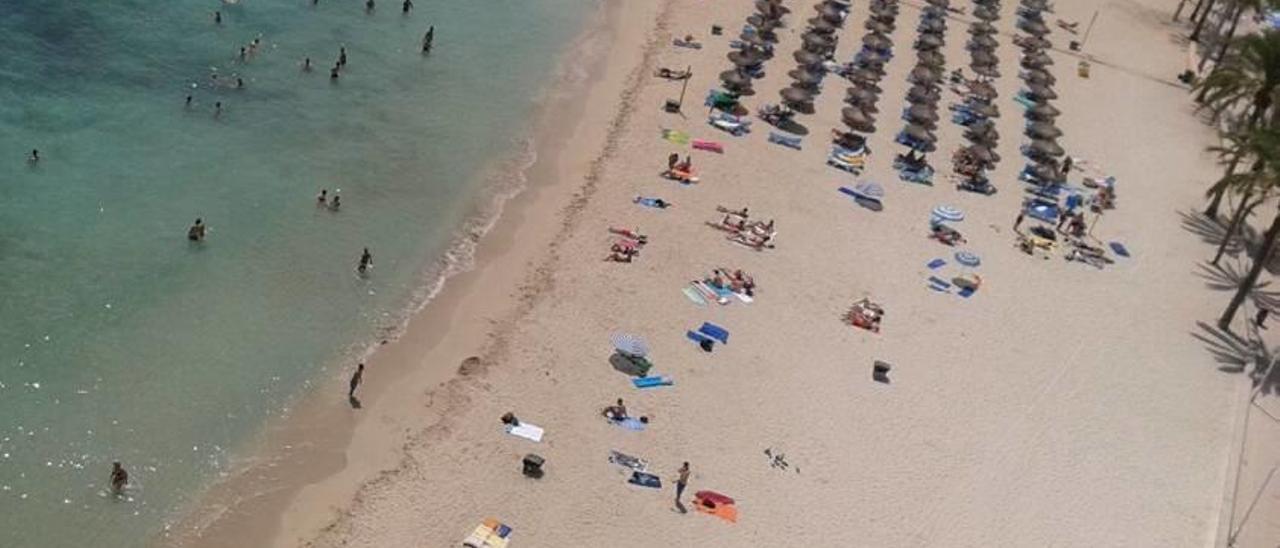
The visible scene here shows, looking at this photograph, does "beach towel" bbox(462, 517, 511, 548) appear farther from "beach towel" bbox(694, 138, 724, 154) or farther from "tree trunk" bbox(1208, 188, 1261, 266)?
"tree trunk" bbox(1208, 188, 1261, 266)

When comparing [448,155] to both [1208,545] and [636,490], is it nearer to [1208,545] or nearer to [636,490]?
[636,490]

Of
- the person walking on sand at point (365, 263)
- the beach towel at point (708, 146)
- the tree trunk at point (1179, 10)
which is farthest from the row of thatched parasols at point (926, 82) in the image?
the person walking on sand at point (365, 263)

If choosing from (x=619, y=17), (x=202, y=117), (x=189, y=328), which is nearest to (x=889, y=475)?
(x=189, y=328)

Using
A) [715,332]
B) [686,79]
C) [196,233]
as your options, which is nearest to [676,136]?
[686,79]

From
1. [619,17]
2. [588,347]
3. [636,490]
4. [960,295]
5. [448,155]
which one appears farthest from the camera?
[619,17]

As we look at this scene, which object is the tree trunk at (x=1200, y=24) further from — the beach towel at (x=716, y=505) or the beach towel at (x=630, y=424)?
the beach towel at (x=716, y=505)
